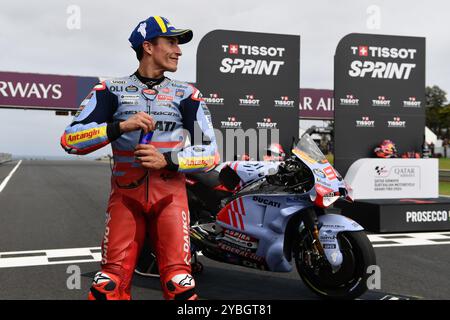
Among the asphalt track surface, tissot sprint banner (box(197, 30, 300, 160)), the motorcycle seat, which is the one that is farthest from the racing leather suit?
tissot sprint banner (box(197, 30, 300, 160))

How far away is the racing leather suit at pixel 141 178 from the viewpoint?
2.55 metres

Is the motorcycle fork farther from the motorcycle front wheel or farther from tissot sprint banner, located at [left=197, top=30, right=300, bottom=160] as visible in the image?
tissot sprint banner, located at [left=197, top=30, right=300, bottom=160]

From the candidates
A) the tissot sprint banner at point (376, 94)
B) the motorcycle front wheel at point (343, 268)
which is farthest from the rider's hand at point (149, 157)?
the tissot sprint banner at point (376, 94)

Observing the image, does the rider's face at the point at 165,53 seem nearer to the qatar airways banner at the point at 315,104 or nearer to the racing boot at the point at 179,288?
the racing boot at the point at 179,288

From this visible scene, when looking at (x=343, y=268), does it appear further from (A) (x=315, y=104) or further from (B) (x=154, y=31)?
(A) (x=315, y=104)

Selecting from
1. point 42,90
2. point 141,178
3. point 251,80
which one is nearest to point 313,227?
point 141,178

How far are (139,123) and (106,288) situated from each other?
867 millimetres

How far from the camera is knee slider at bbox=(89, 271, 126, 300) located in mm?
2529

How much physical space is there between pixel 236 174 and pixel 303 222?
2.79ft

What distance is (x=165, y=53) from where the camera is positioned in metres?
2.70

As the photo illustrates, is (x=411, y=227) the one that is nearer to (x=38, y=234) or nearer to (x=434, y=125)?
(x=38, y=234)

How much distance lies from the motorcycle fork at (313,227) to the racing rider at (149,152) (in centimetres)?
172

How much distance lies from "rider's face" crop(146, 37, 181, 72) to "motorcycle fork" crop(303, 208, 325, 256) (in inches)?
78.9
